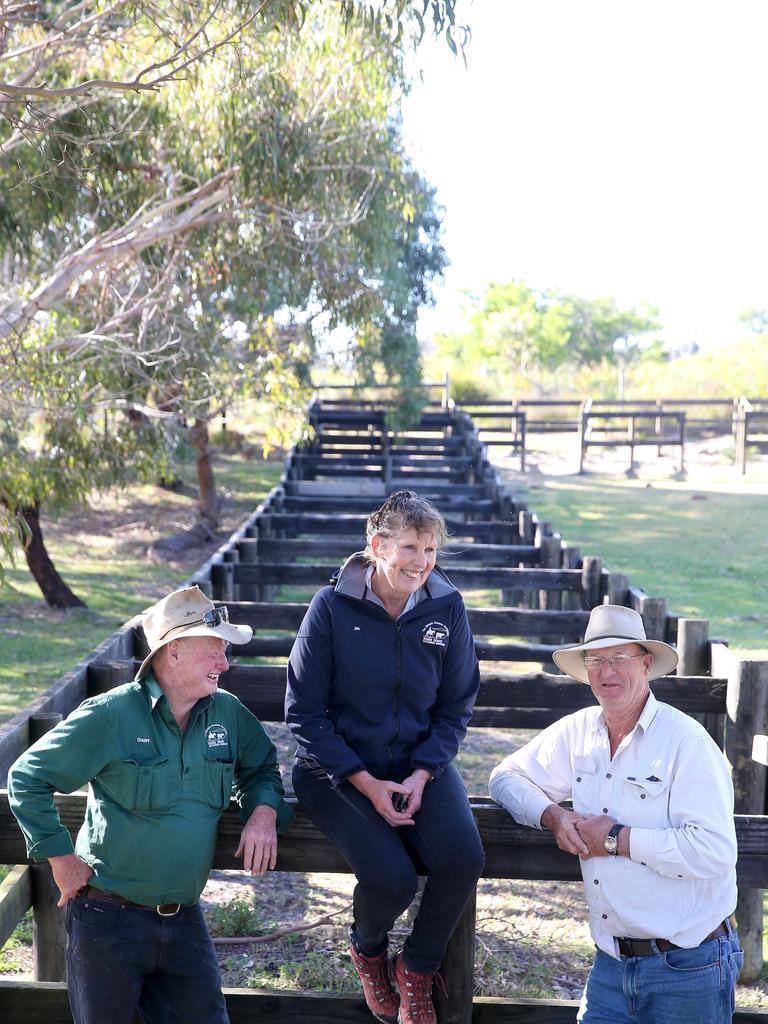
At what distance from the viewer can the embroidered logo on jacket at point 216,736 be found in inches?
113

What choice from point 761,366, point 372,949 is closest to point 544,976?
point 372,949

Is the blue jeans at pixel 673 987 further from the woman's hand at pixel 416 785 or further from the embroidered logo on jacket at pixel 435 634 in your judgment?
the embroidered logo on jacket at pixel 435 634

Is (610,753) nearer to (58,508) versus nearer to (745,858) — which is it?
(745,858)

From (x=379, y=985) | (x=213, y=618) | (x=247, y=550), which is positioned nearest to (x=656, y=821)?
(x=379, y=985)

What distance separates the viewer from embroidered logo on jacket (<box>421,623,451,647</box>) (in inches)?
125

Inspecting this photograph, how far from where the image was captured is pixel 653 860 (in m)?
2.67

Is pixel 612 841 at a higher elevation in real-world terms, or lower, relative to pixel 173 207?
lower

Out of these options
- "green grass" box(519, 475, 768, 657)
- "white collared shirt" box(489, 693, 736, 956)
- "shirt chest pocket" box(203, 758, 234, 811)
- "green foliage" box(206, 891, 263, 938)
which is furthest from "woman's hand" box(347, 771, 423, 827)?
"green grass" box(519, 475, 768, 657)

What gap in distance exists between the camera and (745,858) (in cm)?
285

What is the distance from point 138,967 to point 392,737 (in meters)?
0.89

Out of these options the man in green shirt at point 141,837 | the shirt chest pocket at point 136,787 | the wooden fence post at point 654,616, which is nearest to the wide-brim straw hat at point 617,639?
the man in green shirt at point 141,837

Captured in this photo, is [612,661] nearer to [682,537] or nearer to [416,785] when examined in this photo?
[416,785]

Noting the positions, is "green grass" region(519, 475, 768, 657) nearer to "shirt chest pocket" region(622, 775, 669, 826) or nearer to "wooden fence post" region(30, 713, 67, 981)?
"shirt chest pocket" region(622, 775, 669, 826)

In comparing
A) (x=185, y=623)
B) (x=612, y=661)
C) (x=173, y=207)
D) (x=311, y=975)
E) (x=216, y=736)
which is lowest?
(x=311, y=975)
